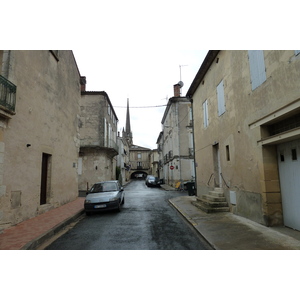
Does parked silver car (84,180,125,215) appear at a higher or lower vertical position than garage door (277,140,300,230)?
lower

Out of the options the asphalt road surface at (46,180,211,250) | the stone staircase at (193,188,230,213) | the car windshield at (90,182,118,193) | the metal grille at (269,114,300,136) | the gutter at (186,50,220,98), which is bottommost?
the asphalt road surface at (46,180,211,250)

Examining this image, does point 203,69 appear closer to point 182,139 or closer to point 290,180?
point 290,180

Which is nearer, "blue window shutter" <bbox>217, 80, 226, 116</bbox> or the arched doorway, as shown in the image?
"blue window shutter" <bbox>217, 80, 226, 116</bbox>

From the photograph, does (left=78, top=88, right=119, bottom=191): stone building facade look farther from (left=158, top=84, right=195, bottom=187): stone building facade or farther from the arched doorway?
the arched doorway

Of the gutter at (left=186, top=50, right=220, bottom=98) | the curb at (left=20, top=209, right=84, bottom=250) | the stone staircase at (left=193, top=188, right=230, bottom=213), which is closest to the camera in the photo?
the curb at (left=20, top=209, right=84, bottom=250)

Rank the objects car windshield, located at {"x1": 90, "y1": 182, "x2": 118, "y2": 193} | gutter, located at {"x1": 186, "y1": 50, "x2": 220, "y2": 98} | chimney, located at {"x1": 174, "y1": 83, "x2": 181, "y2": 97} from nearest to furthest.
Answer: gutter, located at {"x1": 186, "y1": 50, "x2": 220, "y2": 98} < car windshield, located at {"x1": 90, "y1": 182, "x2": 118, "y2": 193} < chimney, located at {"x1": 174, "y1": 83, "x2": 181, "y2": 97}

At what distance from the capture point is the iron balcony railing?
620 cm

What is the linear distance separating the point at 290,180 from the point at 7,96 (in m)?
8.26

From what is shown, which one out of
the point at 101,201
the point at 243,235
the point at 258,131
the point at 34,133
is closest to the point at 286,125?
the point at 258,131

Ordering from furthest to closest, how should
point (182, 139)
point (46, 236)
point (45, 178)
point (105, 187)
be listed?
point (182, 139) → point (105, 187) → point (45, 178) → point (46, 236)

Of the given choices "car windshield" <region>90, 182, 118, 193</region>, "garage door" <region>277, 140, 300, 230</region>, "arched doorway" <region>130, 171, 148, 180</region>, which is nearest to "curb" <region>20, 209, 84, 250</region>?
"car windshield" <region>90, 182, 118, 193</region>

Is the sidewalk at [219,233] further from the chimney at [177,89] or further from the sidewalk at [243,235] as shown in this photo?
the chimney at [177,89]

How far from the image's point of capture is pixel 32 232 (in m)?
5.69

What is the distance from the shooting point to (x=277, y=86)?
5297 mm
